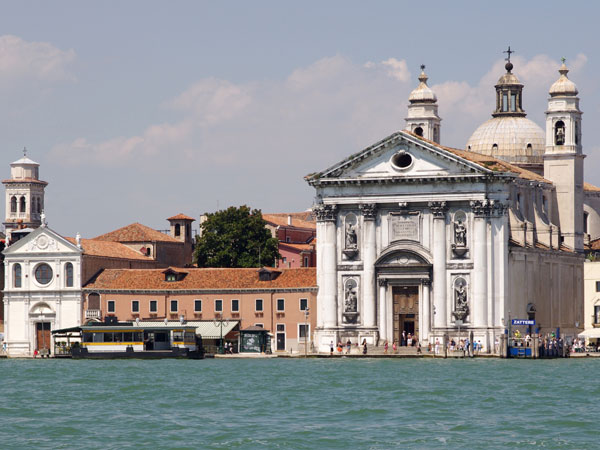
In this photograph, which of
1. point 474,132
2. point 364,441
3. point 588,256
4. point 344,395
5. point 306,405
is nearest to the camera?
point 364,441

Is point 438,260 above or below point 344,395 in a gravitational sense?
above

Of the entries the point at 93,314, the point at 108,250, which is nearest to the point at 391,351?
the point at 93,314

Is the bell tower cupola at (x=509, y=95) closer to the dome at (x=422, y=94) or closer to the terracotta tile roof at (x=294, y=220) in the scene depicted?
the dome at (x=422, y=94)

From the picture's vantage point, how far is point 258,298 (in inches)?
3546

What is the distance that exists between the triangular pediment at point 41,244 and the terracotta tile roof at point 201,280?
2575mm

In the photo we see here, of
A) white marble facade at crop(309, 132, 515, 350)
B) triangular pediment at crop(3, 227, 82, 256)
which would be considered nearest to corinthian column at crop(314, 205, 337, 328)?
white marble facade at crop(309, 132, 515, 350)

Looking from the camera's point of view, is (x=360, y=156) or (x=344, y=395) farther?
(x=360, y=156)

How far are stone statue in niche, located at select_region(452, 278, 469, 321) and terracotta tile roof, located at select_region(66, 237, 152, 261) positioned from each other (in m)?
21.5

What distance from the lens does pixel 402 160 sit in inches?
3337

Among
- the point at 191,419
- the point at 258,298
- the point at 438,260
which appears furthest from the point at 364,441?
the point at 258,298

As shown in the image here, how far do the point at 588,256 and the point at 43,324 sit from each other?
31.3m

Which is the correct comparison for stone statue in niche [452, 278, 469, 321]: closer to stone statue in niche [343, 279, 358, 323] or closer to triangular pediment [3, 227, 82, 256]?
stone statue in niche [343, 279, 358, 323]

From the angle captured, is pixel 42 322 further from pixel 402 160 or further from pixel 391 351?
pixel 402 160

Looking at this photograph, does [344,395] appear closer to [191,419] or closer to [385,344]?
[191,419]
